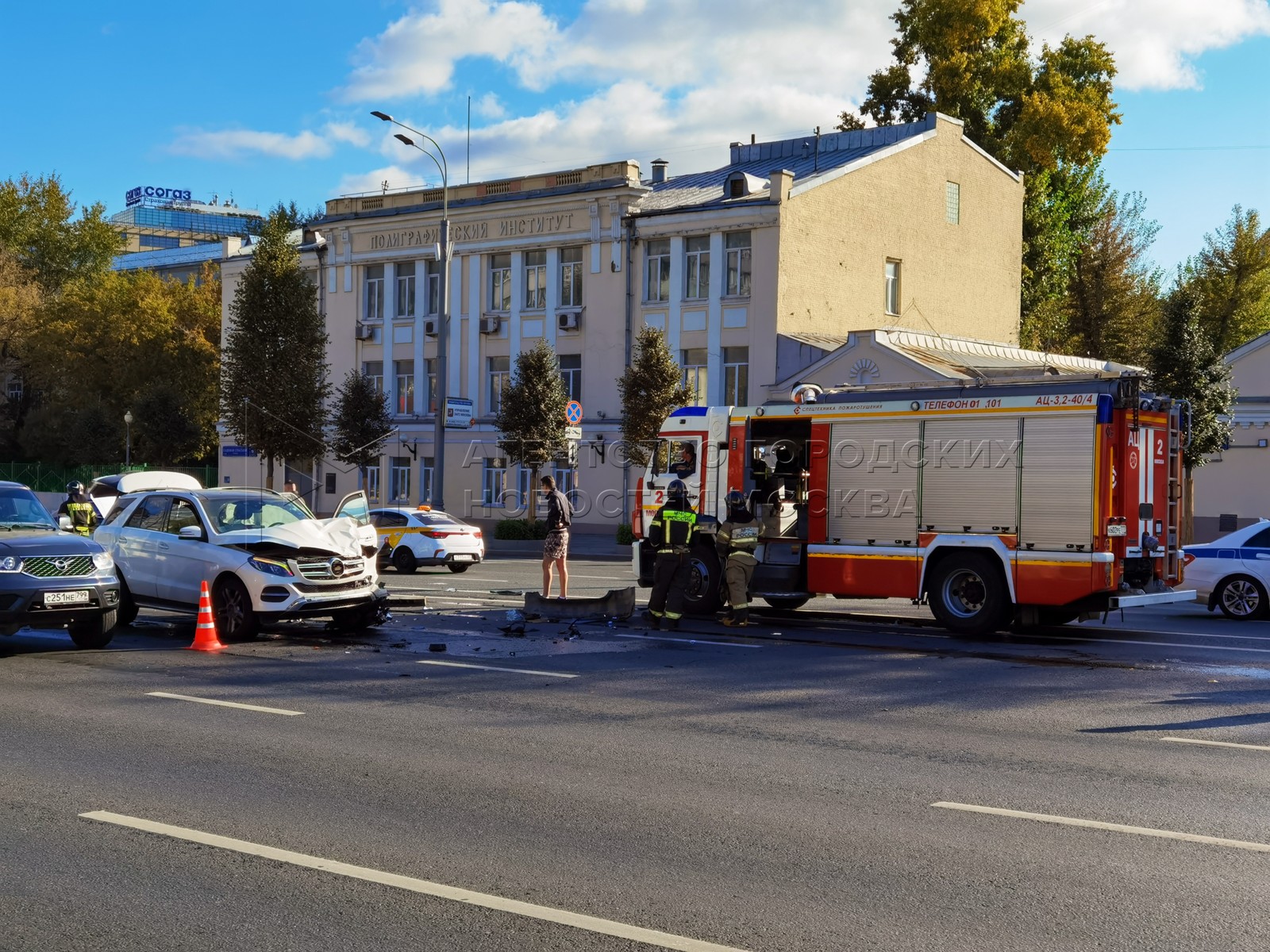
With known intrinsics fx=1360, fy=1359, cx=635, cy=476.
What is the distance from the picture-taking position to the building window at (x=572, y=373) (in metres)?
45.3

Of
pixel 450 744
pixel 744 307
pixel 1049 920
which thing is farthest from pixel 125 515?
pixel 744 307

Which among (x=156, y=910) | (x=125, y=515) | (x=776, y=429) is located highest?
(x=776, y=429)

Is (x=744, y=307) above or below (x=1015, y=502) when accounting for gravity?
above

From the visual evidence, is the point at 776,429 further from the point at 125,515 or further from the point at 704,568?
the point at 125,515

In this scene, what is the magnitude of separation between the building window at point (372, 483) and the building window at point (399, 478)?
57 cm

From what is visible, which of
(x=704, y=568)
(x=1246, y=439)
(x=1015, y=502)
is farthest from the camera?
(x=1246, y=439)

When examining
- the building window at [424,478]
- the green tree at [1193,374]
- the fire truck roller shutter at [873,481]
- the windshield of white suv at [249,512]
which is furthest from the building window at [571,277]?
the windshield of white suv at [249,512]

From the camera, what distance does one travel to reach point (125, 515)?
16359 mm

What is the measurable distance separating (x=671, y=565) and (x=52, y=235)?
227ft

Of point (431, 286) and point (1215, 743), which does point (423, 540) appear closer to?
point (1215, 743)

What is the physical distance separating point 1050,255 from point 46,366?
155 ft

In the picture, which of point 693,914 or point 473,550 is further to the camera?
point 473,550

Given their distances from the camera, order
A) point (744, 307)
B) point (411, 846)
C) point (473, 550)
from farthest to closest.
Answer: point (744, 307) → point (473, 550) → point (411, 846)

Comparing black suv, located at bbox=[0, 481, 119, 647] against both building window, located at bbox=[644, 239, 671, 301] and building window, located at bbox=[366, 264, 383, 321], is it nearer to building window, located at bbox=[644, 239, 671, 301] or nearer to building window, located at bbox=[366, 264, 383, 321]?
building window, located at bbox=[644, 239, 671, 301]
